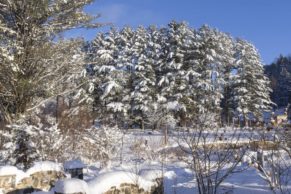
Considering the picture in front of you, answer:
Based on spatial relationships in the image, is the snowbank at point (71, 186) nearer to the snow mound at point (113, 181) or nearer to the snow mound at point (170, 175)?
the snow mound at point (113, 181)

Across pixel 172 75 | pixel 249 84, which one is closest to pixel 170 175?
pixel 172 75

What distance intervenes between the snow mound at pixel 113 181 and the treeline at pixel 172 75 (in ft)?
80.6

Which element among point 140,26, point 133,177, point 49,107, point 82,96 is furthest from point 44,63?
point 140,26

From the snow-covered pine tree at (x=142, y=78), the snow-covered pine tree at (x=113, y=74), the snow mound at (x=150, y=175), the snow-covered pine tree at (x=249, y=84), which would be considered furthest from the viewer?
the snow-covered pine tree at (x=249, y=84)

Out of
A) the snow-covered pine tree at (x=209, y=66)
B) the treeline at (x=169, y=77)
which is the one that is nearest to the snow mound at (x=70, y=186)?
the treeline at (x=169, y=77)

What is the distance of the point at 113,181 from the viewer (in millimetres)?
7477

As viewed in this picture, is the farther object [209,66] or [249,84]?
[249,84]

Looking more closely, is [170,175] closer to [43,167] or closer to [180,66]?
[43,167]

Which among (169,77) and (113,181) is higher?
(169,77)

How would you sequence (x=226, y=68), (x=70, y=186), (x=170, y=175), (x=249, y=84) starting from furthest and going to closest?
1. (x=226, y=68)
2. (x=249, y=84)
3. (x=170, y=175)
4. (x=70, y=186)

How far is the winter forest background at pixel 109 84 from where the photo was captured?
1301cm

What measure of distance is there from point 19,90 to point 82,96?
21981 millimetres

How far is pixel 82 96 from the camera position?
34969mm

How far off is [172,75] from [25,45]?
23981 mm
